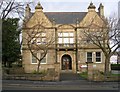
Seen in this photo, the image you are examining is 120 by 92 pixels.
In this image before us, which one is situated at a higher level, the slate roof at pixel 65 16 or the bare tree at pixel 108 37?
the slate roof at pixel 65 16

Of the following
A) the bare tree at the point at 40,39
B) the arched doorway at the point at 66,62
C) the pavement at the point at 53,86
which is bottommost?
the pavement at the point at 53,86

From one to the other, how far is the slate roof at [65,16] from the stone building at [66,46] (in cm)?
85

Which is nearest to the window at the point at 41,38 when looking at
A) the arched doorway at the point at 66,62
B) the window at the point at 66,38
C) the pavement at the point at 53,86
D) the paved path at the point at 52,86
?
the window at the point at 66,38

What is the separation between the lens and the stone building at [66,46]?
168ft

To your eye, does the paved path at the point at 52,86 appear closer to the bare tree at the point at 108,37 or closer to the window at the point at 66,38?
the bare tree at the point at 108,37

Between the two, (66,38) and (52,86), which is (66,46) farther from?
(52,86)

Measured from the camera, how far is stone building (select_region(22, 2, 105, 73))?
5125 centimetres

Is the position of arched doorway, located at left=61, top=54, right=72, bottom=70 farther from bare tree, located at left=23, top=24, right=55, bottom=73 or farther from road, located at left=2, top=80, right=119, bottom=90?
road, located at left=2, top=80, right=119, bottom=90

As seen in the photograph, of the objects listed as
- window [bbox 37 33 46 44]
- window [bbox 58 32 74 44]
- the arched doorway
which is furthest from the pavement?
the arched doorway

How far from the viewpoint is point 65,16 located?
56.4 m

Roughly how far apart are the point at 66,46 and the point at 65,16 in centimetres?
792

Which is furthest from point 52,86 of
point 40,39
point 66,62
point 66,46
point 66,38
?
point 66,62

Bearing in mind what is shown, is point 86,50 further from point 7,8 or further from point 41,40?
point 7,8

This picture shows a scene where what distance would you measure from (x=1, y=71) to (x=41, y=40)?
2090cm
